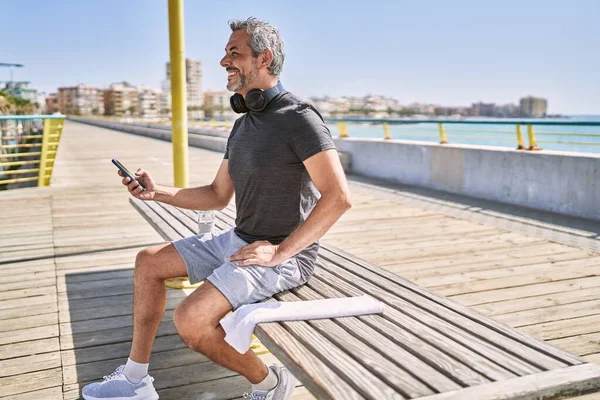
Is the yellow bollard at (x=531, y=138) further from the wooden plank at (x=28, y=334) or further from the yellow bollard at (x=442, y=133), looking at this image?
the wooden plank at (x=28, y=334)

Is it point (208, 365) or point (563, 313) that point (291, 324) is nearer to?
point (208, 365)

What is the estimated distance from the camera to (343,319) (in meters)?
2.11

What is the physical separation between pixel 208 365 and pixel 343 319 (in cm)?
124

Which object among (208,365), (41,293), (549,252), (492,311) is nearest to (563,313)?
(492,311)

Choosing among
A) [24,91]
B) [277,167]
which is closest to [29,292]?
[277,167]

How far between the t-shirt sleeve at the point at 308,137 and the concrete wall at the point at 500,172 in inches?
204

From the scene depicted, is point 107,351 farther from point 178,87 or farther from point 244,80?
point 178,87

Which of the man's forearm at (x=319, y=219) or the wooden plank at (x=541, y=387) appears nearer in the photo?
the wooden plank at (x=541, y=387)

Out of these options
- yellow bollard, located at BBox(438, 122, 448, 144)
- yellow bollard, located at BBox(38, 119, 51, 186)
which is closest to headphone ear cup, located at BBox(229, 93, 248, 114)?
yellow bollard, located at BBox(438, 122, 448, 144)

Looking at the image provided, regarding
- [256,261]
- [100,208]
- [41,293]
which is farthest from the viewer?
[100,208]

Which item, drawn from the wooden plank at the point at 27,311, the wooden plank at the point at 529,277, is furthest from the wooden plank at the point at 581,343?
the wooden plank at the point at 27,311

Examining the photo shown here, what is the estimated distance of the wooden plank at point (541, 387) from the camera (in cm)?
152

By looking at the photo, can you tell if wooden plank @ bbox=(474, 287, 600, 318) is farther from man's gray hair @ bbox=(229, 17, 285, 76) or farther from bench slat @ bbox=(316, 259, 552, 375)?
man's gray hair @ bbox=(229, 17, 285, 76)

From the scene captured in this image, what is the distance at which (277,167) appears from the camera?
7.86ft
